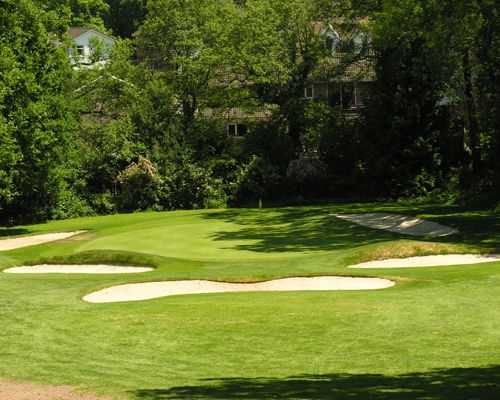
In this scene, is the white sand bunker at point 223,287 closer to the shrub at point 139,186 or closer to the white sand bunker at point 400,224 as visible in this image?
the white sand bunker at point 400,224

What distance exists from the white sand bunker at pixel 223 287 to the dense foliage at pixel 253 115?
22.9 metres

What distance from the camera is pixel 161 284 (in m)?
21.8

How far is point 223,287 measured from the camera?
21188 mm

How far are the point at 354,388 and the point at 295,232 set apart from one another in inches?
990

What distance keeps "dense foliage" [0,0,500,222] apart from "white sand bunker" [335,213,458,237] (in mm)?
7952

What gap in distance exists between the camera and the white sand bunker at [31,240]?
116 feet

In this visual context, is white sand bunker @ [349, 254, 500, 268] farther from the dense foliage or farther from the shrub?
the shrub

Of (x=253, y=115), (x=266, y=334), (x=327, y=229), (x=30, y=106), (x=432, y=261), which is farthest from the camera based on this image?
(x=253, y=115)

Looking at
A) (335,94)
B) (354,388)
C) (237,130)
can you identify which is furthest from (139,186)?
(354,388)

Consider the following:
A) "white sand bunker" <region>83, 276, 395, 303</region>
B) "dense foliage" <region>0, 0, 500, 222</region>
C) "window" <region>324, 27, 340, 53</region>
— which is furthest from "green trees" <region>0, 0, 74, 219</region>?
"window" <region>324, 27, 340, 53</region>

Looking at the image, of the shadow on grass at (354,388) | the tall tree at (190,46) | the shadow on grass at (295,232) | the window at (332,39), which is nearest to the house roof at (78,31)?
the tall tree at (190,46)

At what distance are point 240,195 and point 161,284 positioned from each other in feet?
107

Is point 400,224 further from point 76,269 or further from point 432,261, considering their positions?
point 76,269

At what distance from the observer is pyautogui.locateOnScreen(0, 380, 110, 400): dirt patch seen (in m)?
10.2
